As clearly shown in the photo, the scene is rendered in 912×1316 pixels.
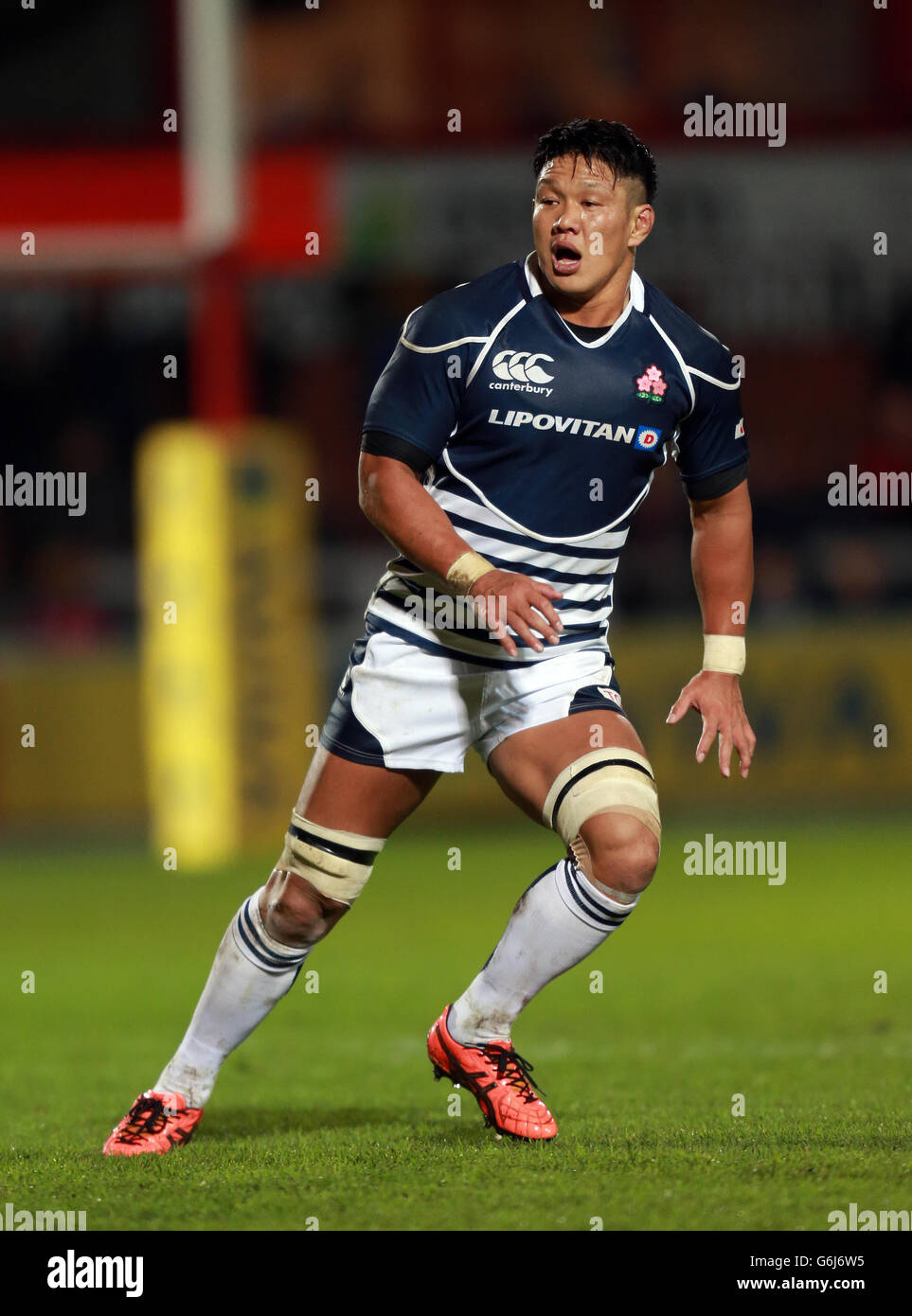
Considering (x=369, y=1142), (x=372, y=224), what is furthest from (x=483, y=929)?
(x=372, y=224)

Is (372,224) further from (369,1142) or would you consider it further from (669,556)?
(369,1142)

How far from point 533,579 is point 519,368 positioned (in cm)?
51

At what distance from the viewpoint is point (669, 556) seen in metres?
15.5

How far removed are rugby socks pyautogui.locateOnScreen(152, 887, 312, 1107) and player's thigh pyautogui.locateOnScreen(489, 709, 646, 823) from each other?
2.11ft

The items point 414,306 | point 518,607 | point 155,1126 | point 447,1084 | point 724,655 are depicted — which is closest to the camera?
point 518,607

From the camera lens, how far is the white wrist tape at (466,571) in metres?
4.42

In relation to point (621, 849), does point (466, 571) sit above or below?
above

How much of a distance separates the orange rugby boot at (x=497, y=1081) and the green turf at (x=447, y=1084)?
2.9 inches

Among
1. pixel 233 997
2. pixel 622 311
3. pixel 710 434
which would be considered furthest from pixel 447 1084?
pixel 622 311

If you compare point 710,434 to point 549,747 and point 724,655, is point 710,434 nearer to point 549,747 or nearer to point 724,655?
point 724,655

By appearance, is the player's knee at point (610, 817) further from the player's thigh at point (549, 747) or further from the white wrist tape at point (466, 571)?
the white wrist tape at point (466, 571)

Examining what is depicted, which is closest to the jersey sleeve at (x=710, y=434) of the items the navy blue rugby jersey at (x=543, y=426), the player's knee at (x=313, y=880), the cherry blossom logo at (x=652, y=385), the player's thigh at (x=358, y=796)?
the navy blue rugby jersey at (x=543, y=426)

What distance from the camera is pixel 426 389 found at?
458 cm

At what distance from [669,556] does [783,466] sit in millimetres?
4715
